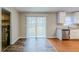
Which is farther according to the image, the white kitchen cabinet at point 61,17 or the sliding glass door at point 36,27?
the sliding glass door at point 36,27

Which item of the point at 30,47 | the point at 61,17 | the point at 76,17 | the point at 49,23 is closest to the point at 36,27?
the point at 49,23

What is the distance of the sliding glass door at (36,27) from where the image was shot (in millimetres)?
9664

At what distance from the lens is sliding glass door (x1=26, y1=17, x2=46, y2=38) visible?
9664 millimetres

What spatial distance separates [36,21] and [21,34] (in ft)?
4.71

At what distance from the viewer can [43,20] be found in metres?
9.71

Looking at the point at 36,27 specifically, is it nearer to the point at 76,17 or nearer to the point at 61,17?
the point at 61,17

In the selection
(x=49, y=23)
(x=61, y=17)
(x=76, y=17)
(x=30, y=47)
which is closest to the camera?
(x=30, y=47)

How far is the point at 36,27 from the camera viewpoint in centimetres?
966

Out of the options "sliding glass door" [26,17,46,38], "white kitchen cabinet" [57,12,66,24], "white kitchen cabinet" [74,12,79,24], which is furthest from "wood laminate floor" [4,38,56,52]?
"white kitchen cabinet" [74,12,79,24]

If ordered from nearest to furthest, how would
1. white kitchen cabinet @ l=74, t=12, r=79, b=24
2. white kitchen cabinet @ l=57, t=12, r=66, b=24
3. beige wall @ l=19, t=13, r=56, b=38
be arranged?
white kitchen cabinet @ l=57, t=12, r=66, b=24
white kitchen cabinet @ l=74, t=12, r=79, b=24
beige wall @ l=19, t=13, r=56, b=38

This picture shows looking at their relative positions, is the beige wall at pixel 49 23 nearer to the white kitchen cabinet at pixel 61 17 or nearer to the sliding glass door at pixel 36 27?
the sliding glass door at pixel 36 27

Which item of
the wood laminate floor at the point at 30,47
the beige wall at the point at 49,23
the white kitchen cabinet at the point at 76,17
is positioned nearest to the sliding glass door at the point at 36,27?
the beige wall at the point at 49,23

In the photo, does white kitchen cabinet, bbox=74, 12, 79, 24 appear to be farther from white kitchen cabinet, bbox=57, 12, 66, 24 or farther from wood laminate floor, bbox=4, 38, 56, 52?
wood laminate floor, bbox=4, 38, 56, 52

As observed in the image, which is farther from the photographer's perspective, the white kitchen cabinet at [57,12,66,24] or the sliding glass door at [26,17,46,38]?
the sliding glass door at [26,17,46,38]
